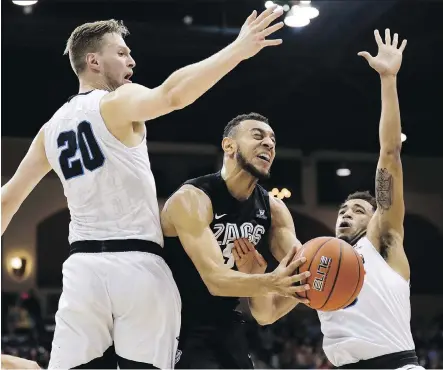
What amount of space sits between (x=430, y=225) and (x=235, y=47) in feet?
45.4

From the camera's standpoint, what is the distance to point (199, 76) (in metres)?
2.99

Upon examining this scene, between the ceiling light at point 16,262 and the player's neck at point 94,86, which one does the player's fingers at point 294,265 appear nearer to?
the player's neck at point 94,86

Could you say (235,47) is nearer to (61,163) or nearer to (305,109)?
(61,163)

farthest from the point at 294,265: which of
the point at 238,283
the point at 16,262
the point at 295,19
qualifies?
the point at 16,262

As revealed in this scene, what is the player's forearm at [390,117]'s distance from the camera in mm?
4594

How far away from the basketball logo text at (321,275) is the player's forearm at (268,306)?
84 cm

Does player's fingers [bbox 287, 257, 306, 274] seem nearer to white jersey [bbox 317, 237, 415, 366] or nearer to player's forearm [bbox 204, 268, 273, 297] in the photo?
player's forearm [bbox 204, 268, 273, 297]

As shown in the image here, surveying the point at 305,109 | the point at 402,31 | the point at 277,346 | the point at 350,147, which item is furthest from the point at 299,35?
the point at 277,346

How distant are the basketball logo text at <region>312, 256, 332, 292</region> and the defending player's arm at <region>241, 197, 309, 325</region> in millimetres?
782

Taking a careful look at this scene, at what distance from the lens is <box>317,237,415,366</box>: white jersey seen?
15.0 feet

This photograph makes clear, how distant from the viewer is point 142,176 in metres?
3.39

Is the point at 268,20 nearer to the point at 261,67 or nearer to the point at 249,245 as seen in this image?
the point at 249,245

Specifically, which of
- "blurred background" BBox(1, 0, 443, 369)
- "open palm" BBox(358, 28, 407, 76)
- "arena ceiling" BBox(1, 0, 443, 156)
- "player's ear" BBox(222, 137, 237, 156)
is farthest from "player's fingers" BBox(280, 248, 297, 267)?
"arena ceiling" BBox(1, 0, 443, 156)

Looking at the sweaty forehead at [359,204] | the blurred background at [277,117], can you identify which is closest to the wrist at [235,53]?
the sweaty forehead at [359,204]
